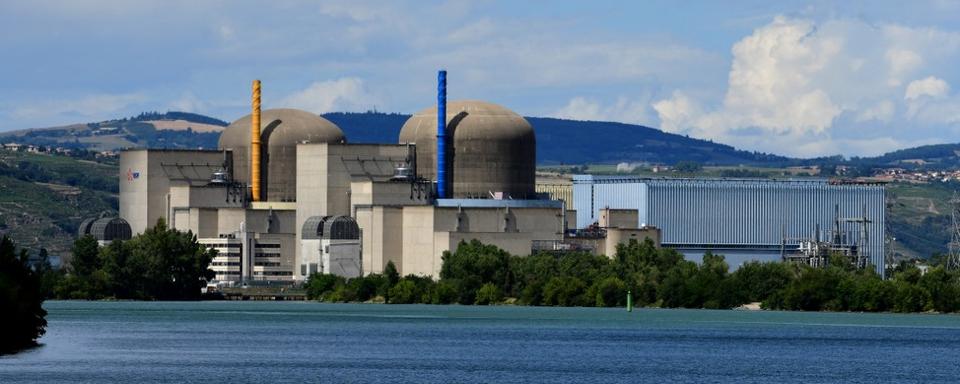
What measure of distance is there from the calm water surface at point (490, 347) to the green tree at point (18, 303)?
58.6 inches

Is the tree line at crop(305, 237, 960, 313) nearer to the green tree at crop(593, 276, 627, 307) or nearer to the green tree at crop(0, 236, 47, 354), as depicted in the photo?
the green tree at crop(593, 276, 627, 307)

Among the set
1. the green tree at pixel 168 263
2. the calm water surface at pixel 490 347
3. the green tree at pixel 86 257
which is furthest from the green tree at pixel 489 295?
the green tree at pixel 86 257

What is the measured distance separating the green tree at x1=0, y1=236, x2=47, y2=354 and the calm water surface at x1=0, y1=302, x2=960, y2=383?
4.88 ft

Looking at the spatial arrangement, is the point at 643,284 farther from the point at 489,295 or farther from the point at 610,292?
the point at 489,295

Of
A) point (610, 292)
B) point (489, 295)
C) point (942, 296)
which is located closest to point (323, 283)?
point (489, 295)

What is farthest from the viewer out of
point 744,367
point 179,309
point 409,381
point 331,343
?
point 179,309

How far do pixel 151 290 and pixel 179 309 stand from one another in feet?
88.3

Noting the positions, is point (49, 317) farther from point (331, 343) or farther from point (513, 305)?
point (513, 305)

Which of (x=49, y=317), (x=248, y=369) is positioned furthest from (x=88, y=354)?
(x=49, y=317)

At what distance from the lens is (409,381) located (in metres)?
83.2

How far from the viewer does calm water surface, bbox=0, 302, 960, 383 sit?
86938 mm

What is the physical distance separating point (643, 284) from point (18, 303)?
8439 centimetres

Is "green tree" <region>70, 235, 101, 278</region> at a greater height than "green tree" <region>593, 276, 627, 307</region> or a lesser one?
greater

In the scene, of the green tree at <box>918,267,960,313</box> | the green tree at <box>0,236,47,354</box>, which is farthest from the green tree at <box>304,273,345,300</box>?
the green tree at <box>0,236,47,354</box>
